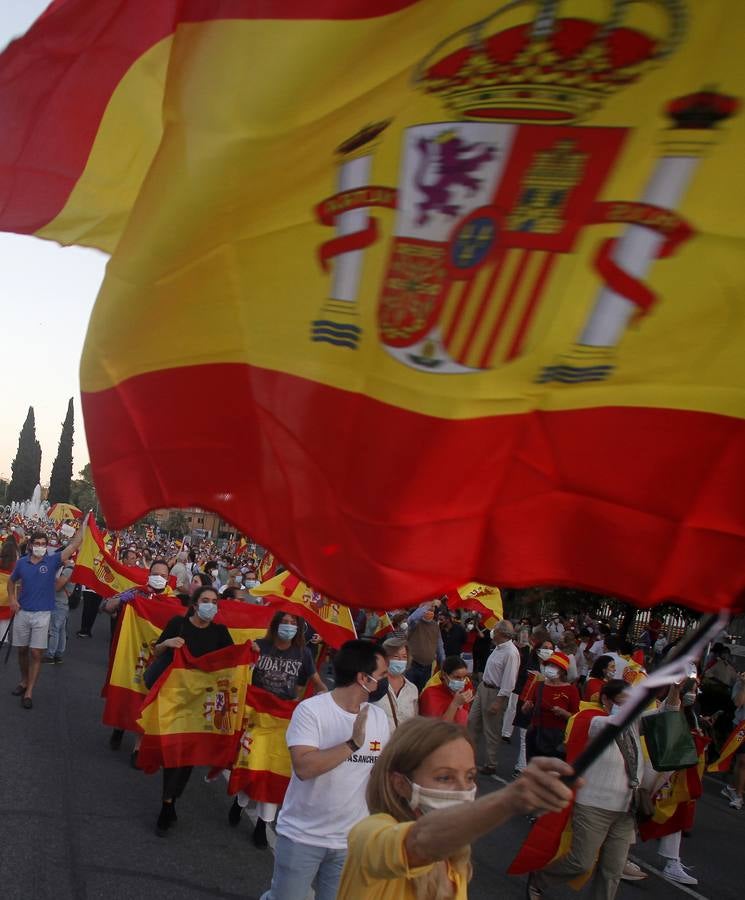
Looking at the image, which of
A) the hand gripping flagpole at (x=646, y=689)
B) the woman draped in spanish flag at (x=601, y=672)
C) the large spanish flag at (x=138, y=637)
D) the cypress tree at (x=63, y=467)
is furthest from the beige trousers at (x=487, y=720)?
the cypress tree at (x=63, y=467)

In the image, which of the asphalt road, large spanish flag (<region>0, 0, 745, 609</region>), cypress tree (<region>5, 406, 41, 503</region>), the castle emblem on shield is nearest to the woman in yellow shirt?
large spanish flag (<region>0, 0, 745, 609</region>)

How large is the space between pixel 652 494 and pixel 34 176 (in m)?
2.34

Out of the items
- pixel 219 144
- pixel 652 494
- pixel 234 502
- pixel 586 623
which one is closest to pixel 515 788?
pixel 652 494

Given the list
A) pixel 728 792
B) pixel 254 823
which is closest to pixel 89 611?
pixel 254 823

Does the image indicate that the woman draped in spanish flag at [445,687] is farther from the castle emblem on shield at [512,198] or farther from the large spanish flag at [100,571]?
the castle emblem on shield at [512,198]

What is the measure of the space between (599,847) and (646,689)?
5159 millimetres

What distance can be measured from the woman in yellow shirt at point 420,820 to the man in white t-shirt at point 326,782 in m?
1.56

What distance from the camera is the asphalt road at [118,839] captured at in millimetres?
5754

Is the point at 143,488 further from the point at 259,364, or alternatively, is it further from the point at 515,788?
the point at 515,788

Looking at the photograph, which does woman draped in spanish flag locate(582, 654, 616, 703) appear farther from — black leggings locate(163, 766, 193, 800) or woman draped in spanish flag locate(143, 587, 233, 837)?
black leggings locate(163, 766, 193, 800)

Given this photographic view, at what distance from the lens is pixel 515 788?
2.02m

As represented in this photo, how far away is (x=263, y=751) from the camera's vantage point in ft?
23.1

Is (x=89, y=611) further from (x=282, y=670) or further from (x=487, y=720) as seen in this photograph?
(x=282, y=670)

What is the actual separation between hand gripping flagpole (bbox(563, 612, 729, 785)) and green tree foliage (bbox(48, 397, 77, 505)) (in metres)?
125
